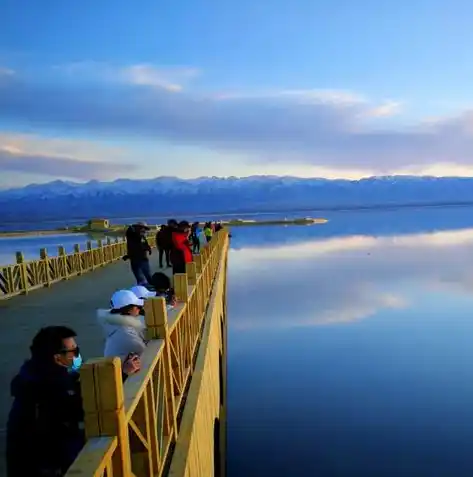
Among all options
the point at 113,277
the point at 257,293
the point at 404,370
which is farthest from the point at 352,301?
the point at 113,277

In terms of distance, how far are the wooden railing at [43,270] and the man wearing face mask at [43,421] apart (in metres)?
12.4

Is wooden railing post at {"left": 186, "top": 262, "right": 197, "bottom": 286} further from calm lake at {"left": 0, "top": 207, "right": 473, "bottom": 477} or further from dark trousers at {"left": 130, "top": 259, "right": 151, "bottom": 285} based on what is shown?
dark trousers at {"left": 130, "top": 259, "right": 151, "bottom": 285}

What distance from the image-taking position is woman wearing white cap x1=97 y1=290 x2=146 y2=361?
4023mm

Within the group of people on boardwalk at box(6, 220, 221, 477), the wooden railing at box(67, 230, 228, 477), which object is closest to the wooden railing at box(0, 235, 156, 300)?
the wooden railing at box(67, 230, 228, 477)

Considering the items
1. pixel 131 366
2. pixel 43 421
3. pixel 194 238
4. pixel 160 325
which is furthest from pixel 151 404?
pixel 194 238

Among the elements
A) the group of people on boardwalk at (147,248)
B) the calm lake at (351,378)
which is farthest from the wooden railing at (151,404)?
the calm lake at (351,378)

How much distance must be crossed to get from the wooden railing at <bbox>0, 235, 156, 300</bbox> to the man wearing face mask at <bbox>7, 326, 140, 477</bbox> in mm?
12372

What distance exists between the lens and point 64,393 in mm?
2855

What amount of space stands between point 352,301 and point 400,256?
21775 mm

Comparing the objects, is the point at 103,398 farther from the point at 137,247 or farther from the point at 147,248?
the point at 147,248

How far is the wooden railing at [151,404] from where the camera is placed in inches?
93.4

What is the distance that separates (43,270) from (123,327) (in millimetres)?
13740

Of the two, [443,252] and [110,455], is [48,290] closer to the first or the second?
[110,455]

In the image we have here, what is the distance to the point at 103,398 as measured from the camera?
2.39m
